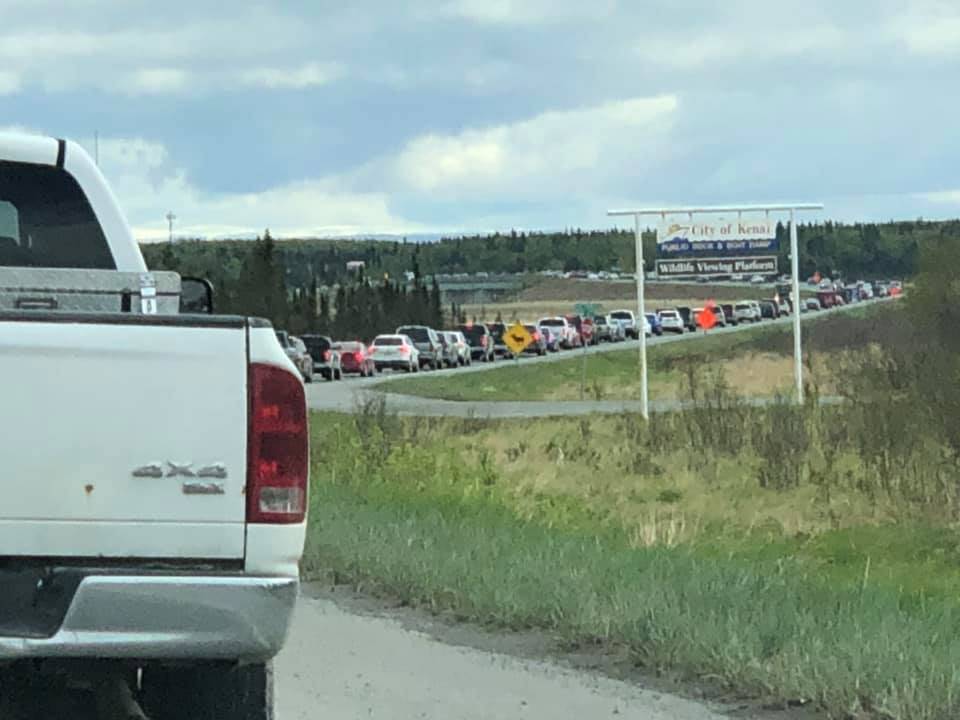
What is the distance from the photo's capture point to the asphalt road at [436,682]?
7.77 m

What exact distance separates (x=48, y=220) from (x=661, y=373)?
54.6 m

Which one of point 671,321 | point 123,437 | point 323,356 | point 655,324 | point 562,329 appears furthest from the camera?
point 671,321

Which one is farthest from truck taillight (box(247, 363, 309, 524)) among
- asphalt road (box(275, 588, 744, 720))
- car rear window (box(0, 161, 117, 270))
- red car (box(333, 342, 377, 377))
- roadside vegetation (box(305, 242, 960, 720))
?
red car (box(333, 342, 377, 377))

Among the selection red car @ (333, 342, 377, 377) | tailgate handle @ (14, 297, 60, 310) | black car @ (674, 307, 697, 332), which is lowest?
red car @ (333, 342, 377, 377)

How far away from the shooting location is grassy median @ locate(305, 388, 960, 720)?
8344mm

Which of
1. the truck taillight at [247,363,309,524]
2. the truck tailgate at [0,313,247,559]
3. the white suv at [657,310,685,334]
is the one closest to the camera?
the truck tailgate at [0,313,247,559]

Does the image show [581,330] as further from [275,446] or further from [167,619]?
[167,619]

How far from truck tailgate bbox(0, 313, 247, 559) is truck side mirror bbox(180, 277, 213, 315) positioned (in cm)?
195

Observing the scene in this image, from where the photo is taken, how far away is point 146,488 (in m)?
5.15

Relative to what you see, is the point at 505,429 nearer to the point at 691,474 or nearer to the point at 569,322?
the point at 691,474

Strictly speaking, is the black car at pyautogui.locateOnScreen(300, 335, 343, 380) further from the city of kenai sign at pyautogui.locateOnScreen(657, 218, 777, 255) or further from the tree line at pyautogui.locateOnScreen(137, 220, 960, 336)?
the city of kenai sign at pyautogui.locateOnScreen(657, 218, 777, 255)

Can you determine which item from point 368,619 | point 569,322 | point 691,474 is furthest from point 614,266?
point 368,619

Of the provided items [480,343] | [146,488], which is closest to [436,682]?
[146,488]

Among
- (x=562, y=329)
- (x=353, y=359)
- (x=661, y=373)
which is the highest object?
(x=562, y=329)
